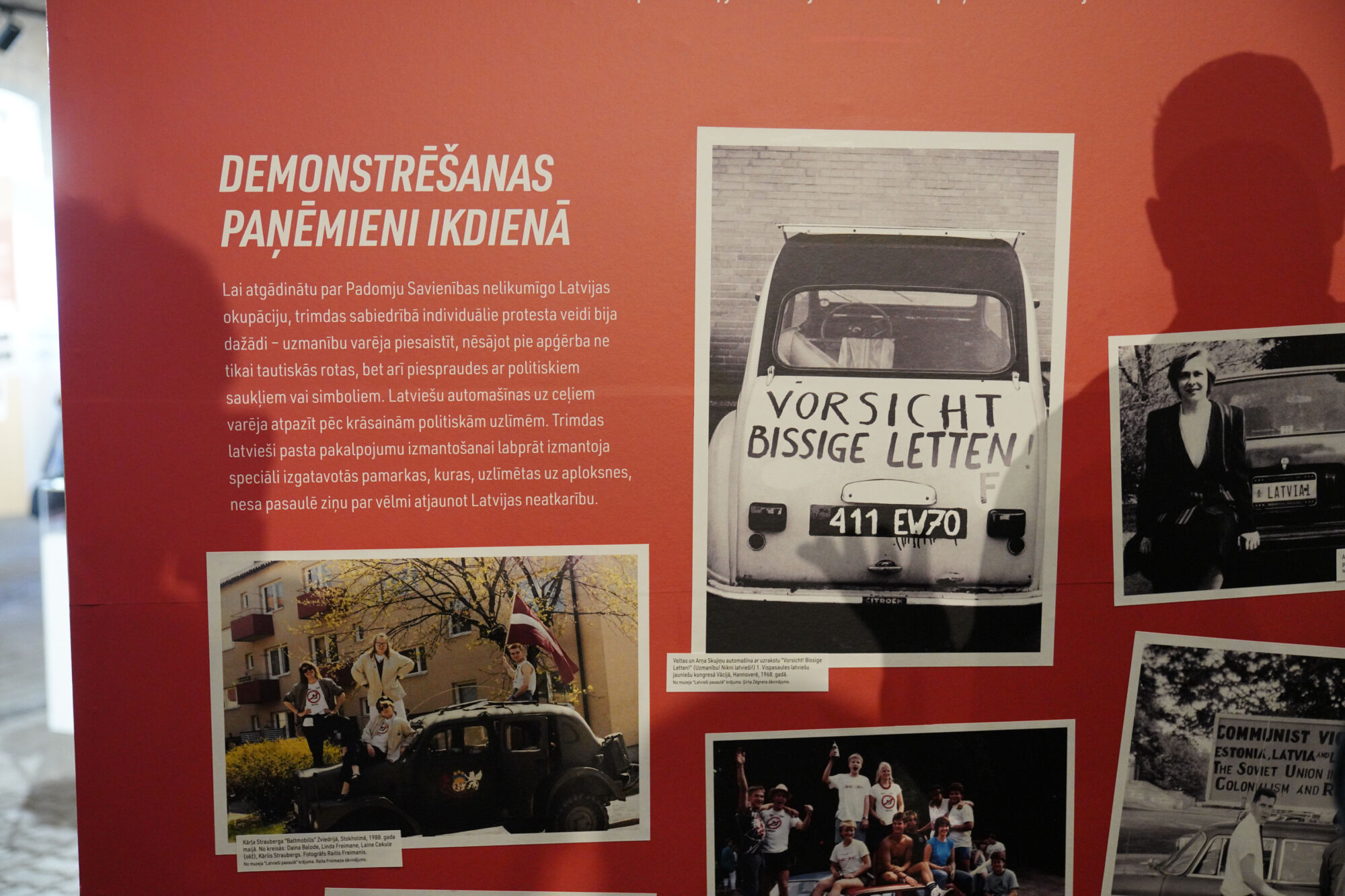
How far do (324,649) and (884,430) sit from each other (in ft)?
4.46

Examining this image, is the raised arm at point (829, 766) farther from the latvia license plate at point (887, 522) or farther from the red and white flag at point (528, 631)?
the red and white flag at point (528, 631)

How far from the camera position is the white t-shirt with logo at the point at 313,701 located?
74.7 inches

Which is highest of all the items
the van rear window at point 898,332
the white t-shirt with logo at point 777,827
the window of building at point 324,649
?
the van rear window at point 898,332

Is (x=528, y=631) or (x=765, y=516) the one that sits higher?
(x=765, y=516)

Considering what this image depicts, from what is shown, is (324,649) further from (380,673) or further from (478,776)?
(478,776)

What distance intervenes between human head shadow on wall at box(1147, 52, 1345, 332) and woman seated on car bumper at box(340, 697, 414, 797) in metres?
1.98

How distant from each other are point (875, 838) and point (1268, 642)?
3.40ft

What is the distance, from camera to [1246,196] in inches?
75.0

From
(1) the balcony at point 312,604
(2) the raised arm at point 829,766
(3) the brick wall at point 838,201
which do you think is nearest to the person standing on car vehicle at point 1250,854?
(2) the raised arm at point 829,766

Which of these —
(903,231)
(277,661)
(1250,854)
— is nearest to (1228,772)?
(1250,854)

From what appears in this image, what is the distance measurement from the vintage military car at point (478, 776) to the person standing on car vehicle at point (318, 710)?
7 centimetres

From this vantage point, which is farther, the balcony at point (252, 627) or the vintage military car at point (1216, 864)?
the vintage military car at point (1216, 864)

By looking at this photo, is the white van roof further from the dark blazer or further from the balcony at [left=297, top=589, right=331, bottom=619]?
the balcony at [left=297, top=589, right=331, bottom=619]

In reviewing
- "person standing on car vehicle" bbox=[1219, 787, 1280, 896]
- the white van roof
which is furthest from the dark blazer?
"person standing on car vehicle" bbox=[1219, 787, 1280, 896]
